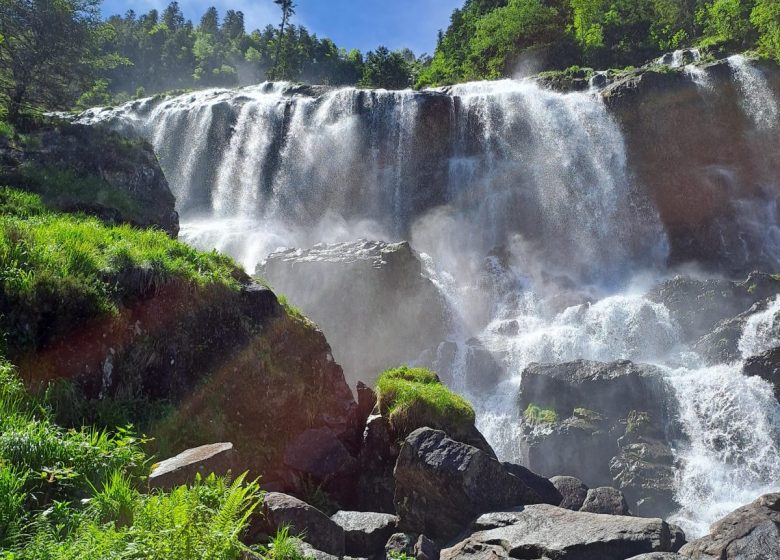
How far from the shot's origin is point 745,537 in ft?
27.7

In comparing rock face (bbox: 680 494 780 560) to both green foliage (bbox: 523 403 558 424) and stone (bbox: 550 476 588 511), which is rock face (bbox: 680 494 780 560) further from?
green foliage (bbox: 523 403 558 424)

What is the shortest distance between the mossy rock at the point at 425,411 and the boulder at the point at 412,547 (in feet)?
7.11

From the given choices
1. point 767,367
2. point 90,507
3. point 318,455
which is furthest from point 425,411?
point 767,367

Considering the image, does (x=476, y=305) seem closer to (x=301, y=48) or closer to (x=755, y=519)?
(x=755, y=519)

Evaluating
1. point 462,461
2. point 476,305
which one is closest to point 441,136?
point 476,305

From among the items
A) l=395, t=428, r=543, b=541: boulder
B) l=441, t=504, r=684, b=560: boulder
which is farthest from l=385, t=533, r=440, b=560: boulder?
l=395, t=428, r=543, b=541: boulder

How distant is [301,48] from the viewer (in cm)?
7550

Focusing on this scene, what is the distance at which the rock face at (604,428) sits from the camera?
15.8m

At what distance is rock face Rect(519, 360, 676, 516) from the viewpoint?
1575 centimetres

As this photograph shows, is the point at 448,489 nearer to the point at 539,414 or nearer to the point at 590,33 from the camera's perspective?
the point at 539,414

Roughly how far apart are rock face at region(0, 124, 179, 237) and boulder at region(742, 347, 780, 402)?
1785cm

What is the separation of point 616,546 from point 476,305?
66.5 feet

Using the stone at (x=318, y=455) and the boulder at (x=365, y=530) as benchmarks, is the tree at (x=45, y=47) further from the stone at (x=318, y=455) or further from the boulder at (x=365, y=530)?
the boulder at (x=365, y=530)

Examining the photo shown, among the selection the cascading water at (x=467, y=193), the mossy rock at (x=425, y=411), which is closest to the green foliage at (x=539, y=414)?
the cascading water at (x=467, y=193)
